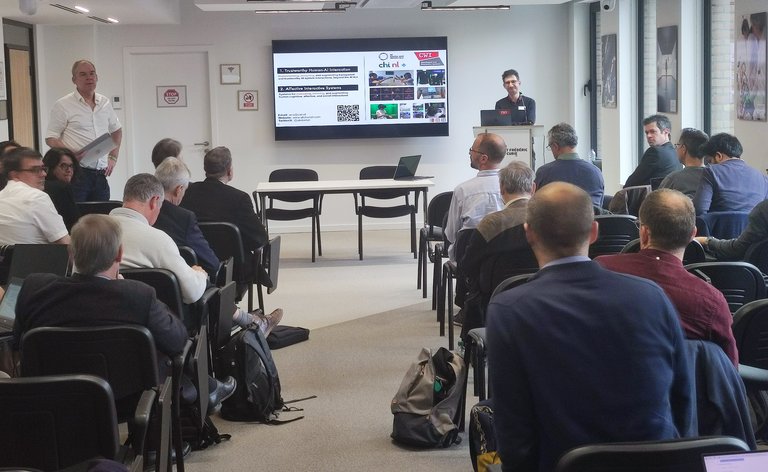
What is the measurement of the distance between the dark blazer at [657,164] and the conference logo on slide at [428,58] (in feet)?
16.5

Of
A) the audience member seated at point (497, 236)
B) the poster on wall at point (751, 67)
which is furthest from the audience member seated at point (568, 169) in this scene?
the poster on wall at point (751, 67)

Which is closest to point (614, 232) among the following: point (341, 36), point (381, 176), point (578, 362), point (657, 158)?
point (657, 158)

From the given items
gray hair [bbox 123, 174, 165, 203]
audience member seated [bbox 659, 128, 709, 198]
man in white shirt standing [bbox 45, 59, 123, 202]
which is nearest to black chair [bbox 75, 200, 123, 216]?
man in white shirt standing [bbox 45, 59, 123, 202]

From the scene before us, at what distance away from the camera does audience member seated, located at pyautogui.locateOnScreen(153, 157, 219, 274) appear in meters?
5.38

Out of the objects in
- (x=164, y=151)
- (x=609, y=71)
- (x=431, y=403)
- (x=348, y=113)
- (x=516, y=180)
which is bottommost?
(x=431, y=403)

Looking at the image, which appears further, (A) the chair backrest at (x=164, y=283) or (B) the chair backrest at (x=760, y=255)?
(B) the chair backrest at (x=760, y=255)

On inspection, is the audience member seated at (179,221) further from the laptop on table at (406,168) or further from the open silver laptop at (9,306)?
the laptop on table at (406,168)

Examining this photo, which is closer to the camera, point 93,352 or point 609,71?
point 93,352

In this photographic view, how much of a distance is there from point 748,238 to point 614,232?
2.52 ft

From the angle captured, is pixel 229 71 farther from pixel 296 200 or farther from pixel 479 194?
pixel 479 194

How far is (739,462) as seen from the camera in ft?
5.87

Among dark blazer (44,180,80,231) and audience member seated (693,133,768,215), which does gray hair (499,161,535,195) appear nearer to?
audience member seated (693,133,768,215)

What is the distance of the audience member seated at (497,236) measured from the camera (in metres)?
5.08

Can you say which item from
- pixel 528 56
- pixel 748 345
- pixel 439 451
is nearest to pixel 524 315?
pixel 748 345
